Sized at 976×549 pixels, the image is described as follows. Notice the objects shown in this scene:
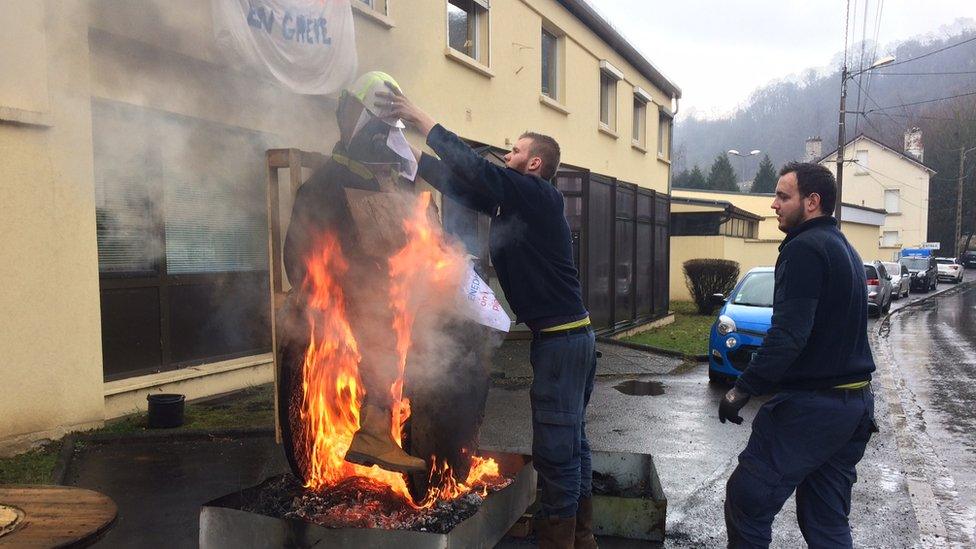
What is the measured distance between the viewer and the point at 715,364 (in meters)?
8.73

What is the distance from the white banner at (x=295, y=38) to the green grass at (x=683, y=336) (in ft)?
26.9

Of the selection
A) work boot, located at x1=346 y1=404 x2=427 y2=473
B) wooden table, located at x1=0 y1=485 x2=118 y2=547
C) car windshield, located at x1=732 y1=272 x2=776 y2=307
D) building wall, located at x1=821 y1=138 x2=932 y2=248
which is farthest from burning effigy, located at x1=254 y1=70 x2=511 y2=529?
building wall, located at x1=821 y1=138 x2=932 y2=248

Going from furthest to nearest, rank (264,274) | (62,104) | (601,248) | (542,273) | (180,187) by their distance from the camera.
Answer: (601,248), (264,274), (180,187), (62,104), (542,273)

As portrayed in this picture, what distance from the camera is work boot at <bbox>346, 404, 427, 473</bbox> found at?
2.75 metres

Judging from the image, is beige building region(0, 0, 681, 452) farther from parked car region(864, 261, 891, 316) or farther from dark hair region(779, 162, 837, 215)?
parked car region(864, 261, 891, 316)

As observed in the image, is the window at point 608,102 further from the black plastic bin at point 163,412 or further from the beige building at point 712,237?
the black plastic bin at point 163,412

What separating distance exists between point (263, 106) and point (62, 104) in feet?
6.90

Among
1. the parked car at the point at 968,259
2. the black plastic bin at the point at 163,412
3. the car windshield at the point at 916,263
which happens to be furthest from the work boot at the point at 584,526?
the parked car at the point at 968,259

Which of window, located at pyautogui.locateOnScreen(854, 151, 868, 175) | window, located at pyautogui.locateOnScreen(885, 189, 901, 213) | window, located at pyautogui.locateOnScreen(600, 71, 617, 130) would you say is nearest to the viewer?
window, located at pyautogui.locateOnScreen(600, 71, 617, 130)

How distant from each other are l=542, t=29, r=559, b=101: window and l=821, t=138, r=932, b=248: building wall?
39414 millimetres

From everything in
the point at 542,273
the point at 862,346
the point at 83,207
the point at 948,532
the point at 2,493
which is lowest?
the point at 948,532

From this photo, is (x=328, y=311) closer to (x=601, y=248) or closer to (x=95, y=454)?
(x=95, y=454)

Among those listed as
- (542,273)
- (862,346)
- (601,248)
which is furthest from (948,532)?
(601,248)

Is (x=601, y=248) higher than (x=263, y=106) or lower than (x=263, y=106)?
lower
